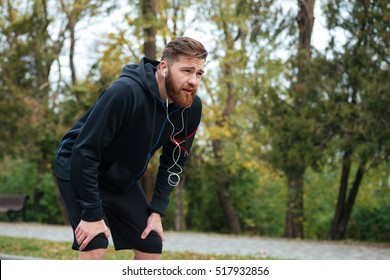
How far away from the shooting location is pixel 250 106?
1597 cm

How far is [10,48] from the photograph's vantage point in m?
17.9

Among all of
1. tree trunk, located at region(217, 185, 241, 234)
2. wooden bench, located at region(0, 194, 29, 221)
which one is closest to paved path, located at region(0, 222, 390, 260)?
wooden bench, located at region(0, 194, 29, 221)

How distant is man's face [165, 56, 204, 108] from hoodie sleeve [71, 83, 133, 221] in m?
0.27

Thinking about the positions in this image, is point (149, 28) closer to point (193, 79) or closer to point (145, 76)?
point (145, 76)

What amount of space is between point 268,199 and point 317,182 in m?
3.04

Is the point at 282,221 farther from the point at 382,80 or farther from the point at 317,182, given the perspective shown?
the point at 382,80

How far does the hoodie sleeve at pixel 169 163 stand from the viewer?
12.8ft

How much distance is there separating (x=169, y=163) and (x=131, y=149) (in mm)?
480

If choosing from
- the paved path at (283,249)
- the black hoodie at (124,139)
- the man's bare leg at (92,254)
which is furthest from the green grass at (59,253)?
the man's bare leg at (92,254)

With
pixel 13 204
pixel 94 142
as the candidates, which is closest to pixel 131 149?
pixel 94 142

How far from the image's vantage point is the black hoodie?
3.32m

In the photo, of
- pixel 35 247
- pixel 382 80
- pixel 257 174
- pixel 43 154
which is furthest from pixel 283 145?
pixel 43 154

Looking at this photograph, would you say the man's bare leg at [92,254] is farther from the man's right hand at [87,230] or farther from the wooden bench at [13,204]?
the wooden bench at [13,204]
